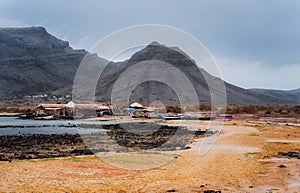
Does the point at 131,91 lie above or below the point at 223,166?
above

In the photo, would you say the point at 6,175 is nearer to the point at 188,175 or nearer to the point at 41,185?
the point at 41,185

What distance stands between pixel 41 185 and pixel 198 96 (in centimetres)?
17318

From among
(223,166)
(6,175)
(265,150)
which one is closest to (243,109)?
(265,150)

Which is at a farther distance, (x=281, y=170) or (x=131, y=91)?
(x=131, y=91)

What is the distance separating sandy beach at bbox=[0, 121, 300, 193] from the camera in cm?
1559

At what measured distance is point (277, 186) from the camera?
1608 centimetres

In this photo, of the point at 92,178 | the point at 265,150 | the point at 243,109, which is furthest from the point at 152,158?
the point at 243,109

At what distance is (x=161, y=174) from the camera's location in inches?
736

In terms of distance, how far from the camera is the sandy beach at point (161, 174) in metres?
15.6

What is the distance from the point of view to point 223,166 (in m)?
21.3

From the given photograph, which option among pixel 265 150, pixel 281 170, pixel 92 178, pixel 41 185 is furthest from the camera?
pixel 265 150

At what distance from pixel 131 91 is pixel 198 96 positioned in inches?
1387

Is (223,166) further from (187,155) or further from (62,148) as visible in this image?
(62,148)

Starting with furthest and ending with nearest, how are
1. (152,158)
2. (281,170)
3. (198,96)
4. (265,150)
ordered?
(198,96), (265,150), (152,158), (281,170)
